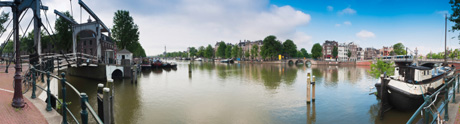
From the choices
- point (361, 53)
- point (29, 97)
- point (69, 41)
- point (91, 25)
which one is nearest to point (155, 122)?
point (29, 97)

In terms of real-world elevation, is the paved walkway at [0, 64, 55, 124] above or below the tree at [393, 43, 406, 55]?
below

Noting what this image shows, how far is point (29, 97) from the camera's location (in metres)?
7.20

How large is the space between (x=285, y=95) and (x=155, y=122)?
38.8 ft

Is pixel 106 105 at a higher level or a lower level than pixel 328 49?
lower

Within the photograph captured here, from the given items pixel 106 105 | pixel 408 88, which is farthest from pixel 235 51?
pixel 106 105

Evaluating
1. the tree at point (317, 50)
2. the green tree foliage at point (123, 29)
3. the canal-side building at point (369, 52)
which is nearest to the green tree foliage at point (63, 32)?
the green tree foliage at point (123, 29)

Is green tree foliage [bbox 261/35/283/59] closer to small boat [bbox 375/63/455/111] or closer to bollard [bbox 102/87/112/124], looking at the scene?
small boat [bbox 375/63/455/111]

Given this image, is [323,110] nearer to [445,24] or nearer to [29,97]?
[29,97]

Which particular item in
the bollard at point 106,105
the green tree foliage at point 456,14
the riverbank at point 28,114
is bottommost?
the bollard at point 106,105

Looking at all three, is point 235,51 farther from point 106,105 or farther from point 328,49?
point 106,105

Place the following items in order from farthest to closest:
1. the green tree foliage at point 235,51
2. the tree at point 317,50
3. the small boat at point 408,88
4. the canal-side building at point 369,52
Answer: the canal-side building at point 369,52
the green tree foliage at point 235,51
the tree at point 317,50
the small boat at point 408,88

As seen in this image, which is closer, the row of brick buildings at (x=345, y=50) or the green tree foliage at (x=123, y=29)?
the green tree foliage at (x=123, y=29)

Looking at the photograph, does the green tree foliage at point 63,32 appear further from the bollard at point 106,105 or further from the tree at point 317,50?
the tree at point 317,50

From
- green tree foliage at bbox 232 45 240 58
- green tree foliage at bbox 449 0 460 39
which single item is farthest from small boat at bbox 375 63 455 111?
green tree foliage at bbox 232 45 240 58
